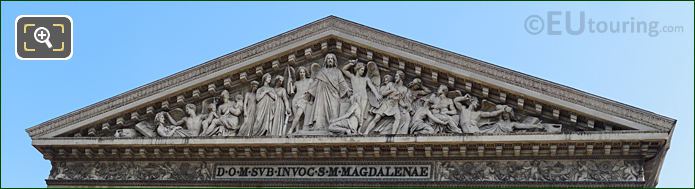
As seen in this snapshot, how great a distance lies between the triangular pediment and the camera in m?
20.5

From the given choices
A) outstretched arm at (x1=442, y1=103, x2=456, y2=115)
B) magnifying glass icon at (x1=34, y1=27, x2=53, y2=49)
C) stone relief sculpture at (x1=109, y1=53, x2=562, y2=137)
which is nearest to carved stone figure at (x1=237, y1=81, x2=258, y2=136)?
stone relief sculpture at (x1=109, y1=53, x2=562, y2=137)

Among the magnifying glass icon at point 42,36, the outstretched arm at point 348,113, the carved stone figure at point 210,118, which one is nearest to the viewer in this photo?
the magnifying glass icon at point 42,36

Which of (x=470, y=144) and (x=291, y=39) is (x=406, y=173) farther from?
(x=291, y=39)

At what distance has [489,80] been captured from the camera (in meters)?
20.7

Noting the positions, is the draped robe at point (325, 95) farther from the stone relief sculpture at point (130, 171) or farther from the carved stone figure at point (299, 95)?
the stone relief sculpture at point (130, 171)

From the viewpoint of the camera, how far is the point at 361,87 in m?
21.7

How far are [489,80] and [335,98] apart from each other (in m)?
3.28

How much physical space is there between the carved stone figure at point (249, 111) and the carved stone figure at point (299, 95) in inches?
31.7

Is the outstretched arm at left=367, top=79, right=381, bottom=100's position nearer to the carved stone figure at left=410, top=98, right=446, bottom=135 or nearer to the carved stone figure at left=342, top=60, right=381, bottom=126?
the carved stone figure at left=342, top=60, right=381, bottom=126

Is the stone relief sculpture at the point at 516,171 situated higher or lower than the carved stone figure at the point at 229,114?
lower

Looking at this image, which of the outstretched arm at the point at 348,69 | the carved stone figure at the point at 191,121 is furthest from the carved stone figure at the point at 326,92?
the carved stone figure at the point at 191,121

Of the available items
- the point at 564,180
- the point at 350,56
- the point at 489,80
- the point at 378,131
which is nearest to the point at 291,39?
the point at 350,56

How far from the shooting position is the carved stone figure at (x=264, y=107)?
2166 centimetres

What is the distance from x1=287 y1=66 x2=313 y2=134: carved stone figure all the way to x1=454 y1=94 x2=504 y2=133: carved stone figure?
3.23 m
